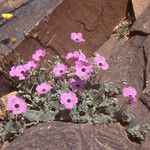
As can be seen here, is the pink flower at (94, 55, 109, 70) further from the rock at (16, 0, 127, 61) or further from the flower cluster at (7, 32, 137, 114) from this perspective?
the rock at (16, 0, 127, 61)

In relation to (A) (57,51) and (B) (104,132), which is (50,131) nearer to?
(B) (104,132)

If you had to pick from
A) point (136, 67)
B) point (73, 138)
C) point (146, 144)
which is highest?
point (73, 138)

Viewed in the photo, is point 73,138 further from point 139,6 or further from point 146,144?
point 139,6

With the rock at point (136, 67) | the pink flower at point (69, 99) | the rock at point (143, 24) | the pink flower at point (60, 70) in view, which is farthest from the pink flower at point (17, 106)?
the rock at point (143, 24)

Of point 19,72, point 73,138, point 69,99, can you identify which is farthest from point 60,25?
point 73,138

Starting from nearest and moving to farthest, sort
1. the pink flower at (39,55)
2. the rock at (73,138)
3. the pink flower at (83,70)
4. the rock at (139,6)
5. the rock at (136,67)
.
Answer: the rock at (73,138) → the pink flower at (83,70) → the rock at (136,67) → the pink flower at (39,55) → the rock at (139,6)

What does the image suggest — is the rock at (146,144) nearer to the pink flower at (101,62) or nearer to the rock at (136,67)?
the rock at (136,67)

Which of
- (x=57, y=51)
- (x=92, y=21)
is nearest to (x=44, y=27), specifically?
(x=57, y=51)
